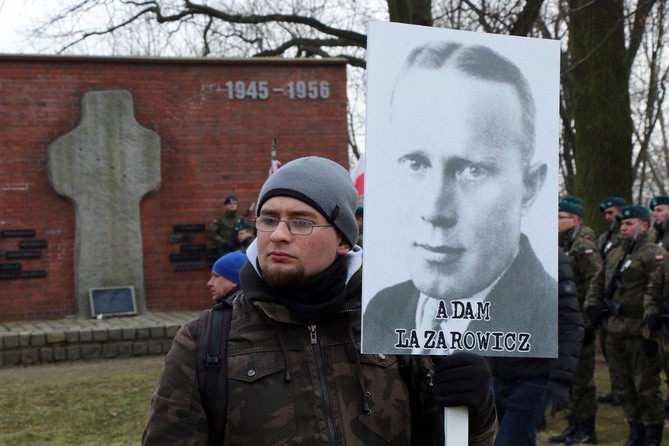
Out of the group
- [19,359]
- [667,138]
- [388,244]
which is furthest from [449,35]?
[667,138]

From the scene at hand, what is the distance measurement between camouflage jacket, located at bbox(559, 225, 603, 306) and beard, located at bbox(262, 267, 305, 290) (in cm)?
683

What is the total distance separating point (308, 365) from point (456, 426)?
0.41 metres

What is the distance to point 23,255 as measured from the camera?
48.0 ft

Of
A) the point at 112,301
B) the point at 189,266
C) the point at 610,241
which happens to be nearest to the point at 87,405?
the point at 112,301

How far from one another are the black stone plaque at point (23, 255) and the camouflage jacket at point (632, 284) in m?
8.58

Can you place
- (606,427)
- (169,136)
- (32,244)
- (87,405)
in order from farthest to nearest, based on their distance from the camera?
1. (169,136)
2. (32,244)
3. (87,405)
4. (606,427)

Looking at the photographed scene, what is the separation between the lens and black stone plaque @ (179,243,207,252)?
15359mm

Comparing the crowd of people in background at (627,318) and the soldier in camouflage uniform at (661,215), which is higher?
the soldier in camouflage uniform at (661,215)

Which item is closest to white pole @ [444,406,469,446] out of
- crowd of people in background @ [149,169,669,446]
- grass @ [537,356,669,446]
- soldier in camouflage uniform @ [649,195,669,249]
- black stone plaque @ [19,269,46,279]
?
crowd of people in background @ [149,169,669,446]

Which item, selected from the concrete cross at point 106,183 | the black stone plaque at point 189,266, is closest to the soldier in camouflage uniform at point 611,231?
the black stone plaque at point 189,266

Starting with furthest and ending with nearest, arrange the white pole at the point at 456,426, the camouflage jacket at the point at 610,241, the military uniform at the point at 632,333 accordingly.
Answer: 1. the camouflage jacket at the point at 610,241
2. the military uniform at the point at 632,333
3. the white pole at the point at 456,426

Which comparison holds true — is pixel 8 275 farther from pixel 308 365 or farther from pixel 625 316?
pixel 308 365

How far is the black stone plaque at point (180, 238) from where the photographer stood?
15.3m

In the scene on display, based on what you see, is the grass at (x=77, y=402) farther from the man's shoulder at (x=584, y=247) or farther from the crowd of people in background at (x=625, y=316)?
the man's shoulder at (x=584, y=247)
